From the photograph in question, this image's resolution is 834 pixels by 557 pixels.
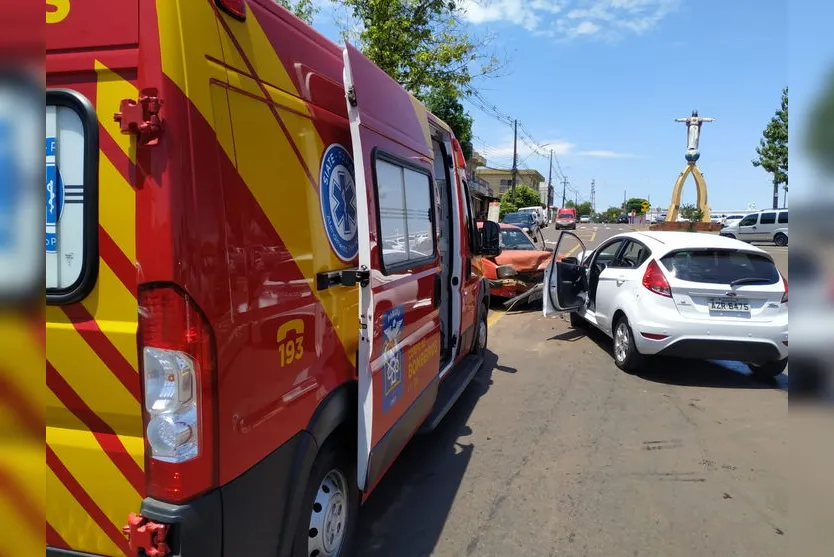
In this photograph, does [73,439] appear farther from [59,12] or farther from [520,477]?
[520,477]

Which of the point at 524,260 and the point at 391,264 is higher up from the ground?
the point at 391,264

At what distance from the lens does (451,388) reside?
462 centimetres

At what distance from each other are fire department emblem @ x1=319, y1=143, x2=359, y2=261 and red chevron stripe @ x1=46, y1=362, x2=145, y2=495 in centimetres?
113

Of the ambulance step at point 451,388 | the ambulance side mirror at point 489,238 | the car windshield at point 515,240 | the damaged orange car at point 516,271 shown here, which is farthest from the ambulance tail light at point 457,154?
the car windshield at point 515,240

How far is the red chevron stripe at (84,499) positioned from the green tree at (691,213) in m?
44.2

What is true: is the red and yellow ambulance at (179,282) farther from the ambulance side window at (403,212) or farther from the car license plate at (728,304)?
the car license plate at (728,304)

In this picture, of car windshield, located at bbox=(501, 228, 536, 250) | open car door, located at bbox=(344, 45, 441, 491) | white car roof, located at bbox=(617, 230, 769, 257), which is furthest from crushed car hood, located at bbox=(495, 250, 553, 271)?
open car door, located at bbox=(344, 45, 441, 491)

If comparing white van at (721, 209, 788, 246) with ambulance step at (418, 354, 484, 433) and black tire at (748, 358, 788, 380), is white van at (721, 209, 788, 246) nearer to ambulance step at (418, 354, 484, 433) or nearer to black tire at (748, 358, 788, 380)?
black tire at (748, 358, 788, 380)

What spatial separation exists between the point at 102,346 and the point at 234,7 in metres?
1.20

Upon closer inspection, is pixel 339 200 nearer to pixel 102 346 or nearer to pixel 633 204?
pixel 102 346

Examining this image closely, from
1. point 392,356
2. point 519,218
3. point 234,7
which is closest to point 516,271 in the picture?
point 392,356

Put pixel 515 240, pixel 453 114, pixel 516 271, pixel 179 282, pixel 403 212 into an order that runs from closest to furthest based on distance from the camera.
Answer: pixel 179 282, pixel 403 212, pixel 516 271, pixel 515 240, pixel 453 114

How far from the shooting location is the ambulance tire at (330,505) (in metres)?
2.16

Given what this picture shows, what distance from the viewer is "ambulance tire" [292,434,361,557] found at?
2.16m
